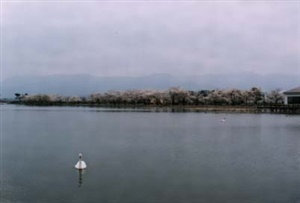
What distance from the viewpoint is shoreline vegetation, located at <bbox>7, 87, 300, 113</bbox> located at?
81.8 m

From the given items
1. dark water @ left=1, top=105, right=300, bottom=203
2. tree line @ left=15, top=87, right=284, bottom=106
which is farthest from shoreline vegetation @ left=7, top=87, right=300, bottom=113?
dark water @ left=1, top=105, right=300, bottom=203

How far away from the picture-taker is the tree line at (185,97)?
285 feet

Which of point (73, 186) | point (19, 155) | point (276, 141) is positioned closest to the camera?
point (73, 186)

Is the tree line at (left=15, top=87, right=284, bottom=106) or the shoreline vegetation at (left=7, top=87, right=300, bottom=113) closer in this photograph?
the shoreline vegetation at (left=7, top=87, right=300, bottom=113)

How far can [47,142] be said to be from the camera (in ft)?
78.0

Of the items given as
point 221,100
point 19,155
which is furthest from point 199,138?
point 221,100

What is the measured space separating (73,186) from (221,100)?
255 ft

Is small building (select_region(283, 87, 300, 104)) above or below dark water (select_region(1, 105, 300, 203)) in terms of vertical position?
above

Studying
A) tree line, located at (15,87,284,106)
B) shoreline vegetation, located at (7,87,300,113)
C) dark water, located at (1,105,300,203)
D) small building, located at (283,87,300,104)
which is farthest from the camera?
tree line, located at (15,87,284,106)

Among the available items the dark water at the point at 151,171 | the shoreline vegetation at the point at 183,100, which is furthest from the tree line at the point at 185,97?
the dark water at the point at 151,171

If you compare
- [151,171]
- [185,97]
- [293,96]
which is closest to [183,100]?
[185,97]

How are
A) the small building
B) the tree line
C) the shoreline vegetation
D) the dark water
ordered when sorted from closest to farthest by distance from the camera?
the dark water
the small building
the shoreline vegetation
the tree line

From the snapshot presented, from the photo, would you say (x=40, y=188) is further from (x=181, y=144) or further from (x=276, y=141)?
(x=276, y=141)

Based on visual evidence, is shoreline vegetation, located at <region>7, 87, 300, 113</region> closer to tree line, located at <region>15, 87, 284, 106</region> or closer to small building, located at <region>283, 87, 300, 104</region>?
tree line, located at <region>15, 87, 284, 106</region>
